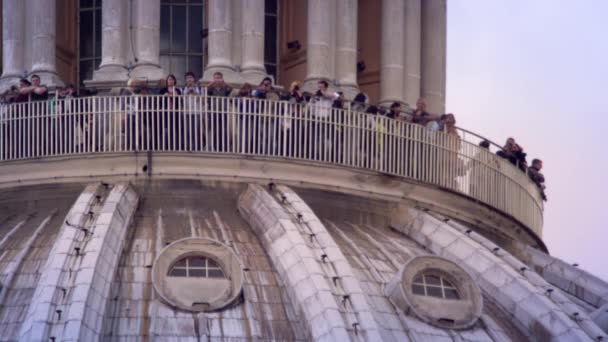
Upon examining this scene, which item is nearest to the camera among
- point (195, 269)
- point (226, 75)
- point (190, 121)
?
point (195, 269)

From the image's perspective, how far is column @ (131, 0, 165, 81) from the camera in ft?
240

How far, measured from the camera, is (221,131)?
71375 mm

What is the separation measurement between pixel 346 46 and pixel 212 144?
508 cm

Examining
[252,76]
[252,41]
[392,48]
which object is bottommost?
[252,76]

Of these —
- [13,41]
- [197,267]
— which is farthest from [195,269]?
[13,41]

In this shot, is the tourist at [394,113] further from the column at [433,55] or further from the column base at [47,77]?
the column base at [47,77]

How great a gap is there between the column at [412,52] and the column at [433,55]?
0.68 m

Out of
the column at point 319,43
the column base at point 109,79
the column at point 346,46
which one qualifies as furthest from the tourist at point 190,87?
the column at point 346,46

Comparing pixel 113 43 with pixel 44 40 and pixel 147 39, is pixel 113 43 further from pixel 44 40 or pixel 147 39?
pixel 44 40

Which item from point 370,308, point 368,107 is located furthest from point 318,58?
point 370,308

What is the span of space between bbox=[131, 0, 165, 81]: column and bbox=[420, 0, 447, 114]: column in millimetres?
6510

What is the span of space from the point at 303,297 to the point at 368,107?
7185 mm

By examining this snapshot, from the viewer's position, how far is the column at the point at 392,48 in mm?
76125

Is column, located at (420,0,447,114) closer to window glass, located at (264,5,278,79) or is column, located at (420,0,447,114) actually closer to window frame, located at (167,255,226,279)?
window glass, located at (264,5,278,79)
